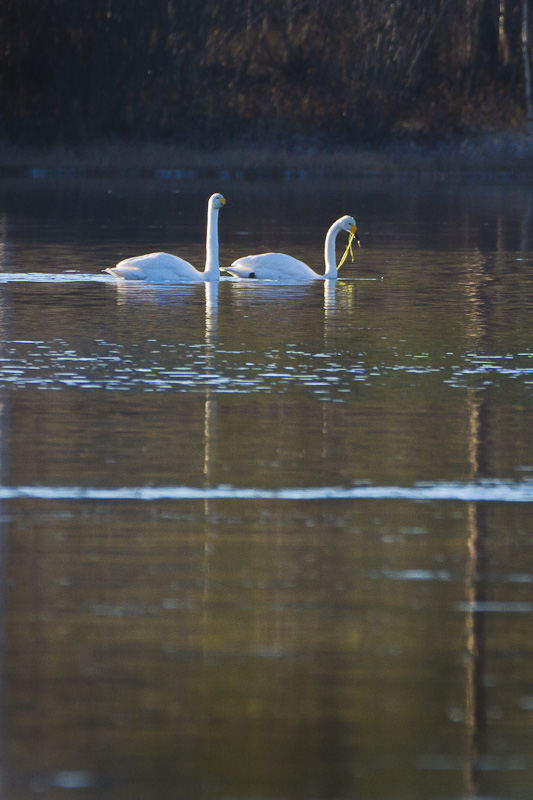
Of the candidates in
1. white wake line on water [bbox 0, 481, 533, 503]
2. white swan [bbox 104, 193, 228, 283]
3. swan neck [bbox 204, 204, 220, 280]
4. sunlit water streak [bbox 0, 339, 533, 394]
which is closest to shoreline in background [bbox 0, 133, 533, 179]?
swan neck [bbox 204, 204, 220, 280]

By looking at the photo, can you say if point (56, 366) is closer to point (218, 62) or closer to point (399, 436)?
point (399, 436)

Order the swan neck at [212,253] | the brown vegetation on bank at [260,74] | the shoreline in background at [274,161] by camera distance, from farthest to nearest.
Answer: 1. the brown vegetation on bank at [260,74]
2. the shoreline in background at [274,161]
3. the swan neck at [212,253]

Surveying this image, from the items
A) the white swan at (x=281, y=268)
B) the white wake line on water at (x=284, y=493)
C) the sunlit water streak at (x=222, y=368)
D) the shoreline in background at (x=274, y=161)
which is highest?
the white wake line on water at (x=284, y=493)

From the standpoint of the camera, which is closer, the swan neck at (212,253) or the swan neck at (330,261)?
the swan neck at (212,253)

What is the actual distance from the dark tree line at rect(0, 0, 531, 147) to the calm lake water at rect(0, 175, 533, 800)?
118 feet

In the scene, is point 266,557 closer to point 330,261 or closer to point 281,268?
point 281,268

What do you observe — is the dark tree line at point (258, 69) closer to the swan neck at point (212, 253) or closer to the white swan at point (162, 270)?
Result: the swan neck at point (212, 253)

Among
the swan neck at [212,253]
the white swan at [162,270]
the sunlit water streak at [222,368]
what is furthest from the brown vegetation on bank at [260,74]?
the sunlit water streak at [222,368]

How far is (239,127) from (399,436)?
41619 mm

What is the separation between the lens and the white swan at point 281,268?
655 inches

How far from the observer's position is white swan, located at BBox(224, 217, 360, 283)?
16641mm

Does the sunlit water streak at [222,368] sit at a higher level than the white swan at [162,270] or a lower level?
higher

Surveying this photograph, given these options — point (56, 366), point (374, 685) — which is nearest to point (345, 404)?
point (56, 366)

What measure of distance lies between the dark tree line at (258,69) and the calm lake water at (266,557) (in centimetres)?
3589
